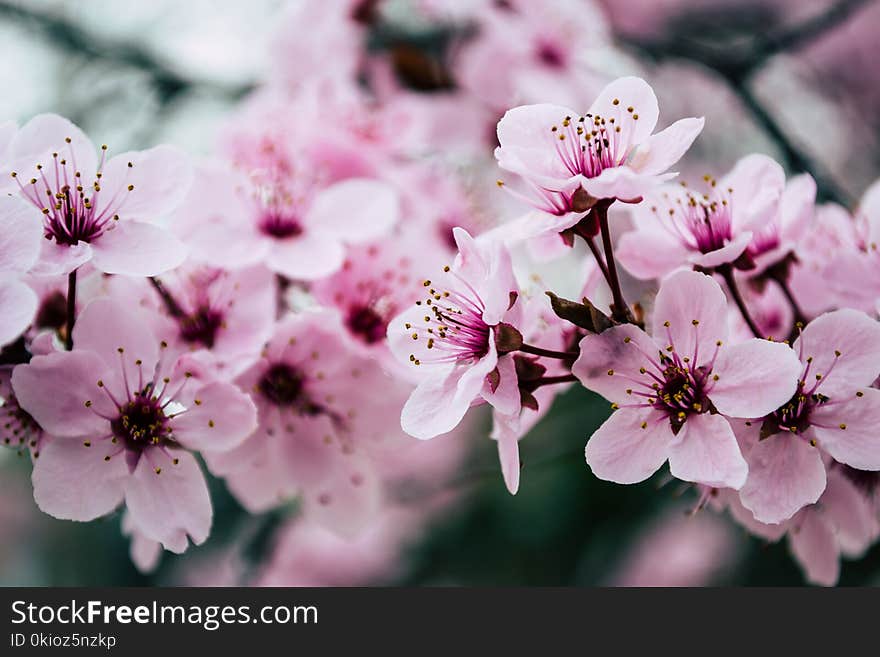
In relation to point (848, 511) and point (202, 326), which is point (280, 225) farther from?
point (848, 511)

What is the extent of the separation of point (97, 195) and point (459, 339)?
357 mm

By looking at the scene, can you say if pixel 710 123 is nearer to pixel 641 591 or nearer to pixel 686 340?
pixel 641 591

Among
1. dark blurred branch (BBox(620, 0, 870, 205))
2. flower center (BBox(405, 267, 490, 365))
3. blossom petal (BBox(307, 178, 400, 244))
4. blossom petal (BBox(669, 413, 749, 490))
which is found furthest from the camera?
dark blurred branch (BBox(620, 0, 870, 205))

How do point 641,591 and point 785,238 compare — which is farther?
point 641,591

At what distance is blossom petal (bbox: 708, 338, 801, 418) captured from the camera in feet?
2.27

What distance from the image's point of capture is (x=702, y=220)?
0.88m

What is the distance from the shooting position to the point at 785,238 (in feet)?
2.98

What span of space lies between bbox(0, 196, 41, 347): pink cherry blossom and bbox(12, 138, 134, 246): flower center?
0.18 ft

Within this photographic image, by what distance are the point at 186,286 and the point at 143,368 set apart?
0.64 ft

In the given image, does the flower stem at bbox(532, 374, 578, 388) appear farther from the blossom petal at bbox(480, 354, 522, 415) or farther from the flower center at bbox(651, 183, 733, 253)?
the flower center at bbox(651, 183, 733, 253)

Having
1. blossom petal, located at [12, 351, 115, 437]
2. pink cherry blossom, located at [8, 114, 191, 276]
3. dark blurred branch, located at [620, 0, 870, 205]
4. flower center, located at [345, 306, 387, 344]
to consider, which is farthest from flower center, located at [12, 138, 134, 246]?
dark blurred branch, located at [620, 0, 870, 205]

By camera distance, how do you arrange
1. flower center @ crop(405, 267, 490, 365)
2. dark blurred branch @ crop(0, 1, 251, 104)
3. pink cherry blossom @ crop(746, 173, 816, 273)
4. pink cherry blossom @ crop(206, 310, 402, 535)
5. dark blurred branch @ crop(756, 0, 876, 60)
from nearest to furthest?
1. flower center @ crop(405, 267, 490, 365)
2. pink cherry blossom @ crop(746, 173, 816, 273)
3. pink cherry blossom @ crop(206, 310, 402, 535)
4. dark blurred branch @ crop(756, 0, 876, 60)
5. dark blurred branch @ crop(0, 1, 251, 104)

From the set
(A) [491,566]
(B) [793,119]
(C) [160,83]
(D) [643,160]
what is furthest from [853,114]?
(D) [643,160]

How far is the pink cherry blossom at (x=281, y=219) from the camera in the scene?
996 mm
